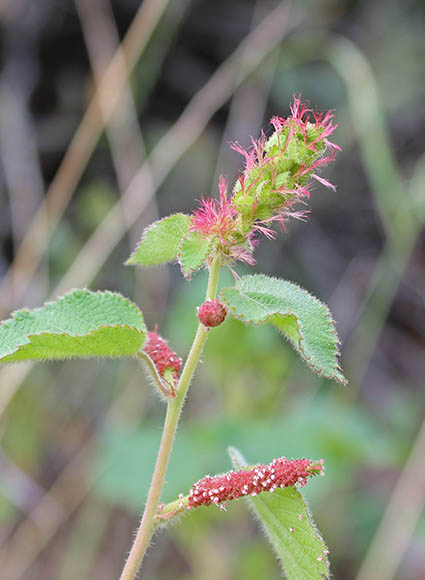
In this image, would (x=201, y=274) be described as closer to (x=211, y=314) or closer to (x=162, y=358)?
(x=162, y=358)

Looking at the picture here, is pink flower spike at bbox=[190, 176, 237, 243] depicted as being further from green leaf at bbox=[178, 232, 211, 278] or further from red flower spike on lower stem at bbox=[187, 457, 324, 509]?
red flower spike on lower stem at bbox=[187, 457, 324, 509]

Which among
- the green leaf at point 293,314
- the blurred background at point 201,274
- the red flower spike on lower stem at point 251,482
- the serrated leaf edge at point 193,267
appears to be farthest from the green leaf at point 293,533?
the blurred background at point 201,274

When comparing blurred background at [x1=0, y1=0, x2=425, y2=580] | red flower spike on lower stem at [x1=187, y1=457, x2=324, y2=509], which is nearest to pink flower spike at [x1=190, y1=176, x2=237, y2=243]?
red flower spike on lower stem at [x1=187, y1=457, x2=324, y2=509]

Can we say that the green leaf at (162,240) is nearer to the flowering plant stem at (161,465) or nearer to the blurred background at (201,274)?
the flowering plant stem at (161,465)

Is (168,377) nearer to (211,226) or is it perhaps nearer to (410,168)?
(211,226)

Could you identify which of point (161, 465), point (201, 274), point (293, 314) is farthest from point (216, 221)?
point (201, 274)

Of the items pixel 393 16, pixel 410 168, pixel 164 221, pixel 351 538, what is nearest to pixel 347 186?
pixel 410 168

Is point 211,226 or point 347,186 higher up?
point 347,186
